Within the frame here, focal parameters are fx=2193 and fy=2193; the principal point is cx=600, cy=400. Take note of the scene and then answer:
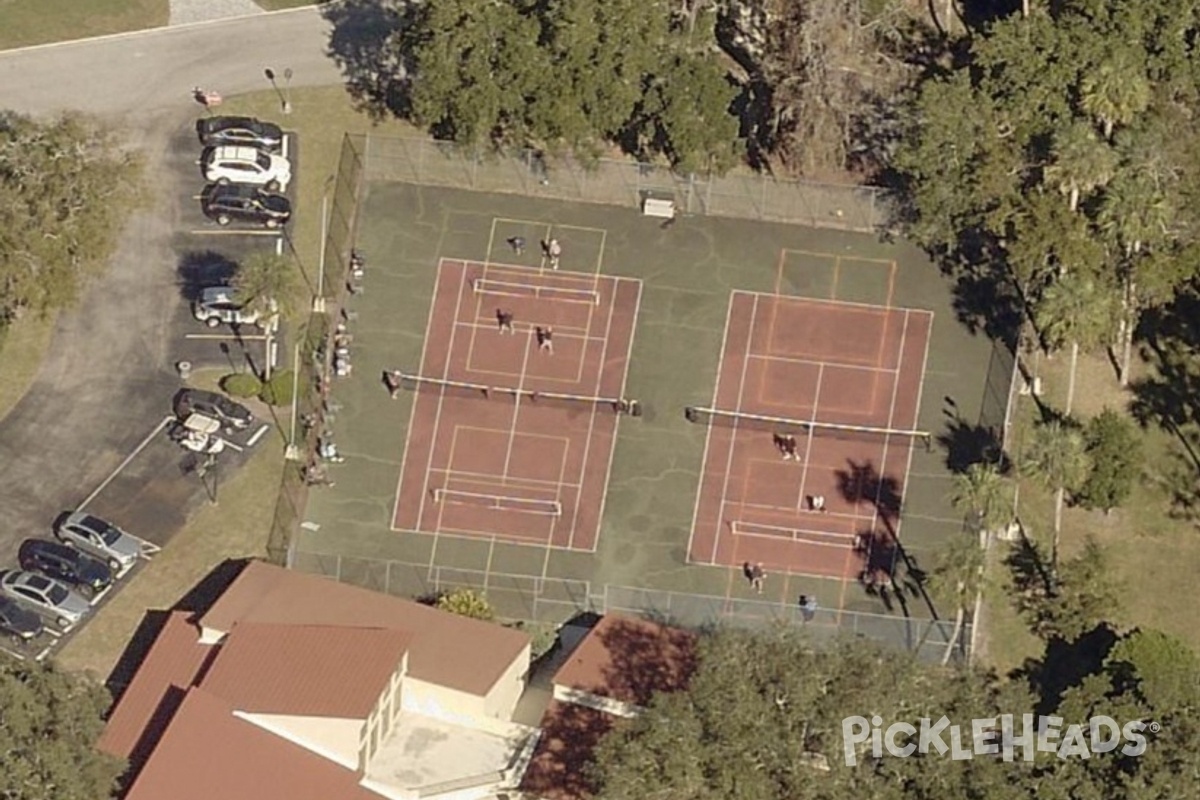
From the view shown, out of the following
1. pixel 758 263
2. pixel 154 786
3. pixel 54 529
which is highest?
pixel 758 263

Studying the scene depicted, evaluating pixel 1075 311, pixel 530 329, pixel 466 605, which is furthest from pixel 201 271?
pixel 1075 311

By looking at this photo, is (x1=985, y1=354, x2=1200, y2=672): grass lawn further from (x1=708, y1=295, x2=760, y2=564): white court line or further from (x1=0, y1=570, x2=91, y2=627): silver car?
(x1=0, y1=570, x2=91, y2=627): silver car

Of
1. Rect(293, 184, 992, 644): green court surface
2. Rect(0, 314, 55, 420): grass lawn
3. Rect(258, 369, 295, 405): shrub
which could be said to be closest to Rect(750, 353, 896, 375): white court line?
Rect(293, 184, 992, 644): green court surface

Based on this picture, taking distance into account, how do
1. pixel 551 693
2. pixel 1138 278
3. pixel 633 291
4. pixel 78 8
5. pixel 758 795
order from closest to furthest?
pixel 758 795 < pixel 551 693 < pixel 1138 278 < pixel 633 291 < pixel 78 8

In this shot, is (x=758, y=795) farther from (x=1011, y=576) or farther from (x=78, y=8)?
(x=78, y=8)

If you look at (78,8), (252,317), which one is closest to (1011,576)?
(252,317)

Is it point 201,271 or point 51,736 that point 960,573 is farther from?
point 201,271
